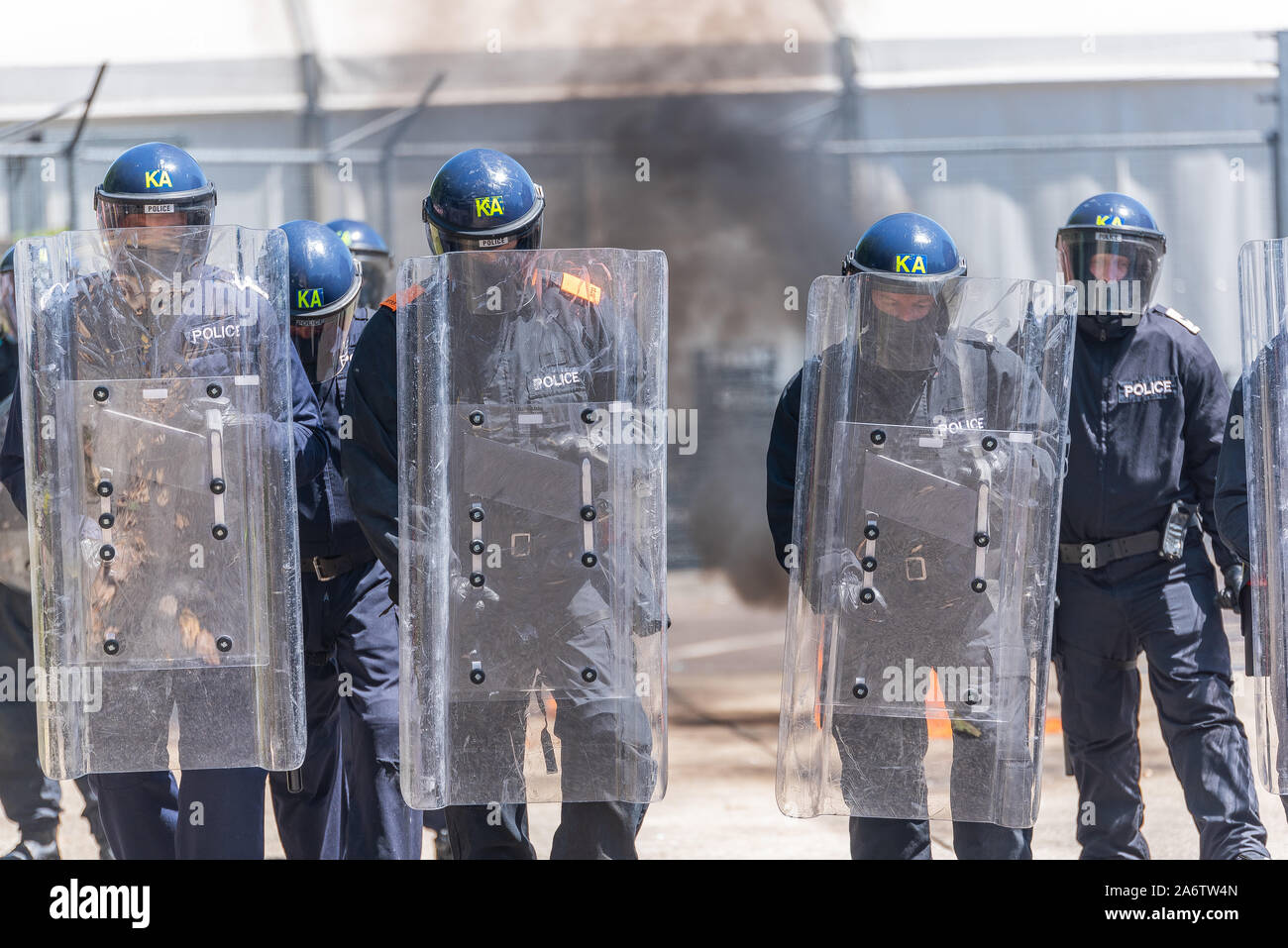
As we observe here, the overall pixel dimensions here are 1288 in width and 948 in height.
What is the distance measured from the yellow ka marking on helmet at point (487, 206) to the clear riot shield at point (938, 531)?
0.73m

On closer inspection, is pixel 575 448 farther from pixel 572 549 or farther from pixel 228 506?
pixel 228 506

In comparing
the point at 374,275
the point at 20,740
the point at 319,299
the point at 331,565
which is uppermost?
the point at 374,275

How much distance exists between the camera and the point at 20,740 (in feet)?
15.3

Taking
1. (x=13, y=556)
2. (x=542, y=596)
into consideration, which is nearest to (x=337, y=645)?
(x=542, y=596)

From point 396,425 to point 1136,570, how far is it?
207cm

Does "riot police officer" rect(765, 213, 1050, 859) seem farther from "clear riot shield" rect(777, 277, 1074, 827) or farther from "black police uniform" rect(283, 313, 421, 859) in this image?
"black police uniform" rect(283, 313, 421, 859)

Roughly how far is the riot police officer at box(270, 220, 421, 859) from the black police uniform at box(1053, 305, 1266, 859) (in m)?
1.87

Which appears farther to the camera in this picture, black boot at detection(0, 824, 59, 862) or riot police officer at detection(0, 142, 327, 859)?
black boot at detection(0, 824, 59, 862)

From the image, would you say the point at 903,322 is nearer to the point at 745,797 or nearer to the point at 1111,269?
the point at 1111,269

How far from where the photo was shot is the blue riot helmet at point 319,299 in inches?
149

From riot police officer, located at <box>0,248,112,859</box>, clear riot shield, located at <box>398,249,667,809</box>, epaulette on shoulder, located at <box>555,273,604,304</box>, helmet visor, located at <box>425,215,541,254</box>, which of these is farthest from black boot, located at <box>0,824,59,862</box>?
epaulette on shoulder, located at <box>555,273,604,304</box>

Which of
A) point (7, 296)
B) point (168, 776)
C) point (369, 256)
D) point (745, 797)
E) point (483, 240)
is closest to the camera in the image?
point (483, 240)

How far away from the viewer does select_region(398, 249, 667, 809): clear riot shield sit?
2916 millimetres
